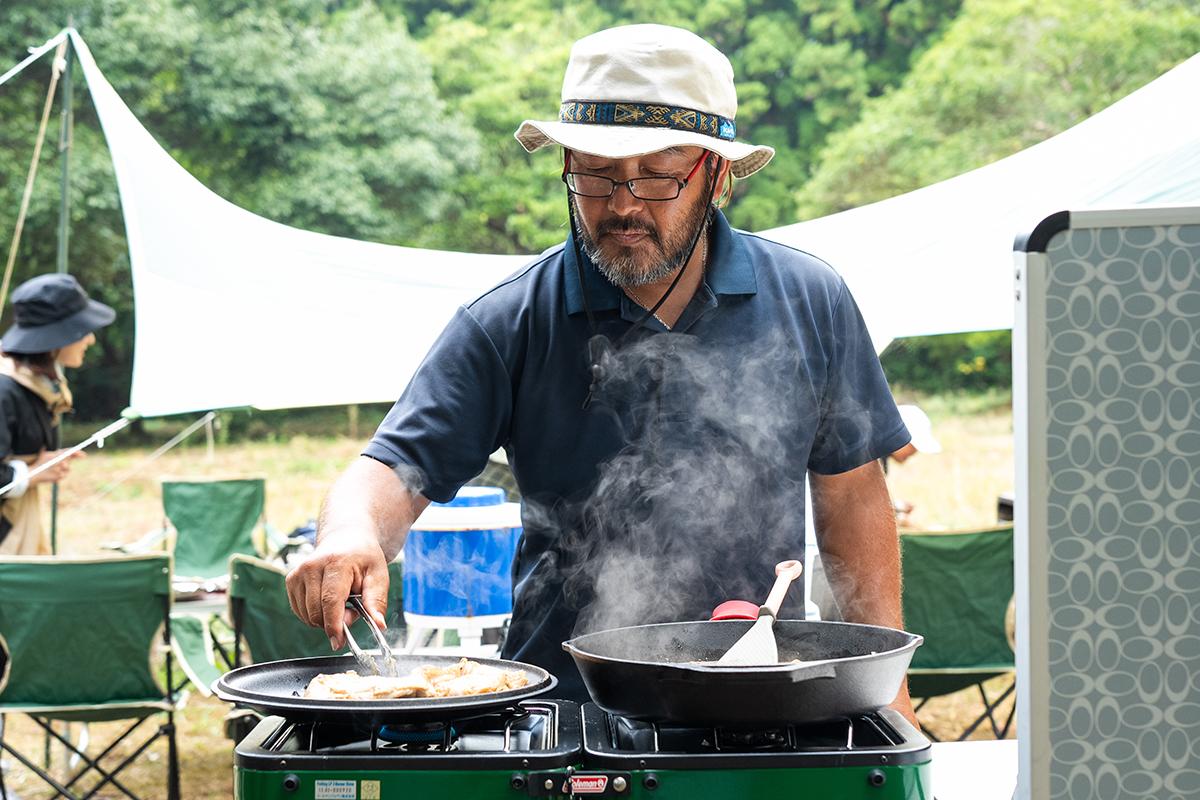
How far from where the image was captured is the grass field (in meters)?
6.35

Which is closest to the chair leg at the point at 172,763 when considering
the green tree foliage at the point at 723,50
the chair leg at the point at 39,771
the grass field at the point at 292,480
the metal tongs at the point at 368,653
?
the chair leg at the point at 39,771

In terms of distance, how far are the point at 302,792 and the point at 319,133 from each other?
17.7 meters

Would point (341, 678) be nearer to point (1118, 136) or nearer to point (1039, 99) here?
point (1118, 136)

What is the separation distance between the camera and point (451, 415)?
1917 mm

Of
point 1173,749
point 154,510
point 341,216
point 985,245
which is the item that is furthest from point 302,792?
point 341,216

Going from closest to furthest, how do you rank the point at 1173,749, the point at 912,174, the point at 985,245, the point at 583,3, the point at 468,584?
the point at 1173,749
the point at 468,584
the point at 985,245
the point at 912,174
the point at 583,3

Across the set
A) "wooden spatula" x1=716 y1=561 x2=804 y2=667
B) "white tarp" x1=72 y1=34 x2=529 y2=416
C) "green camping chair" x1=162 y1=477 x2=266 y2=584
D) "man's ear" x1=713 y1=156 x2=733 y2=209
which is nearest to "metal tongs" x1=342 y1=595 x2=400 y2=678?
"wooden spatula" x1=716 y1=561 x2=804 y2=667

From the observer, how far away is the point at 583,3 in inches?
937

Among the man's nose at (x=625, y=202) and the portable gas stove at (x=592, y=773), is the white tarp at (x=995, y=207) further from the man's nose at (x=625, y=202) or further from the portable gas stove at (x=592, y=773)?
the portable gas stove at (x=592, y=773)

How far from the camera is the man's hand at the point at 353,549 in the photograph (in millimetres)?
1616

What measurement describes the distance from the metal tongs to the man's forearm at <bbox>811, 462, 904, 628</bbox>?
0.78 m

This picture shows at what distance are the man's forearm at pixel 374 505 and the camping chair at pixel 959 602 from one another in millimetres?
2771

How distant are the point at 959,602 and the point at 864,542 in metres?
2.49

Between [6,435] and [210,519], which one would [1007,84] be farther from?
[6,435]
